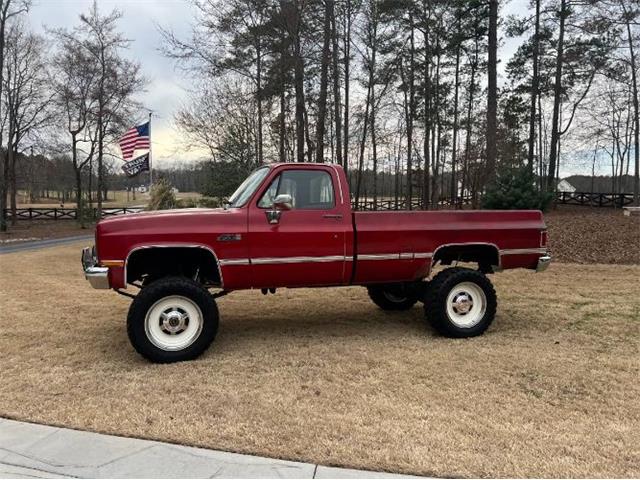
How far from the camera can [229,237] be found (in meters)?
5.29

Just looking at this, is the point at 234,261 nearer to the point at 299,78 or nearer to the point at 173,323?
the point at 173,323

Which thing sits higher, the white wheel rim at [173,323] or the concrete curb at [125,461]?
the white wheel rim at [173,323]

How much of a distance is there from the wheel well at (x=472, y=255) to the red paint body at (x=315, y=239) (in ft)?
0.31

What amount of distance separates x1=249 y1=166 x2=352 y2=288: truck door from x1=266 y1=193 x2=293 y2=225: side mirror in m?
0.01

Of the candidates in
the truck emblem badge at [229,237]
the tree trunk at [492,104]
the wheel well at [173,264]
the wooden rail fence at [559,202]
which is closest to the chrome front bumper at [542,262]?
the truck emblem badge at [229,237]

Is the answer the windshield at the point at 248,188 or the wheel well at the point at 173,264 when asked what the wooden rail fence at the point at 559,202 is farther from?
the windshield at the point at 248,188

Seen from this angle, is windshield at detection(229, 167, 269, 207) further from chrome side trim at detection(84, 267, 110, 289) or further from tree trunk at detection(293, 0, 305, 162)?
tree trunk at detection(293, 0, 305, 162)

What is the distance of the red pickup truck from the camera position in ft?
16.8

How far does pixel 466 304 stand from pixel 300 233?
7.26ft

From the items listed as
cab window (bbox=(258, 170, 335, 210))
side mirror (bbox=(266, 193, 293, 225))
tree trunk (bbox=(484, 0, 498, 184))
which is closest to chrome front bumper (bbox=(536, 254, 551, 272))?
cab window (bbox=(258, 170, 335, 210))

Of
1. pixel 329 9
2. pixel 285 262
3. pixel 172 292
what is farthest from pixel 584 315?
pixel 329 9

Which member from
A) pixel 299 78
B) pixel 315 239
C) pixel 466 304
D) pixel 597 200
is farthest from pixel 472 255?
pixel 597 200

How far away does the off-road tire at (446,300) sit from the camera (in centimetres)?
601

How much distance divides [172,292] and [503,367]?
3.27 metres
